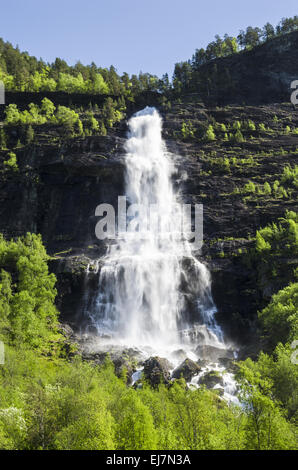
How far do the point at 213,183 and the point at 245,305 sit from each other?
23.0 m

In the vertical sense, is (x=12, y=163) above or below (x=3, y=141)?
below

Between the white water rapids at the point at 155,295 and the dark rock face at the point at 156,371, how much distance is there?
16.5 ft

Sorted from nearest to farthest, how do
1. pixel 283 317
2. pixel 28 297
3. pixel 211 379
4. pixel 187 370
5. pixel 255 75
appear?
pixel 211 379
pixel 187 370
pixel 283 317
pixel 28 297
pixel 255 75

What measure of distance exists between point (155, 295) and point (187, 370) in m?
13.7

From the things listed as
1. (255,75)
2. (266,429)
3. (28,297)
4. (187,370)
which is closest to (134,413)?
(266,429)

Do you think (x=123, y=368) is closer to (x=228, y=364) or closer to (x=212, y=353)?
(x=228, y=364)

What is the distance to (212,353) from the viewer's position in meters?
34.8

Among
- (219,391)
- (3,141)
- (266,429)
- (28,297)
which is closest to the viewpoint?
(266,429)

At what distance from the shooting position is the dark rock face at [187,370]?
96.6 ft

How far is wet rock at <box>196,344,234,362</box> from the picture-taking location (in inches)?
1348

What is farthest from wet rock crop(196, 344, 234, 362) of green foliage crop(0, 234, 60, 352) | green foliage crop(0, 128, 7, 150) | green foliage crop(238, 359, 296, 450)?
green foliage crop(0, 128, 7, 150)

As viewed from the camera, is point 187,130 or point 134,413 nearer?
point 134,413

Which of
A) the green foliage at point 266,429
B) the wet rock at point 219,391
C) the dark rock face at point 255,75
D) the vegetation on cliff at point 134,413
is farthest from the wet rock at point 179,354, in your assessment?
the dark rock face at point 255,75

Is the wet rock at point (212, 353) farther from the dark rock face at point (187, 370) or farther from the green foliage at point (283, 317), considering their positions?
the green foliage at point (283, 317)
